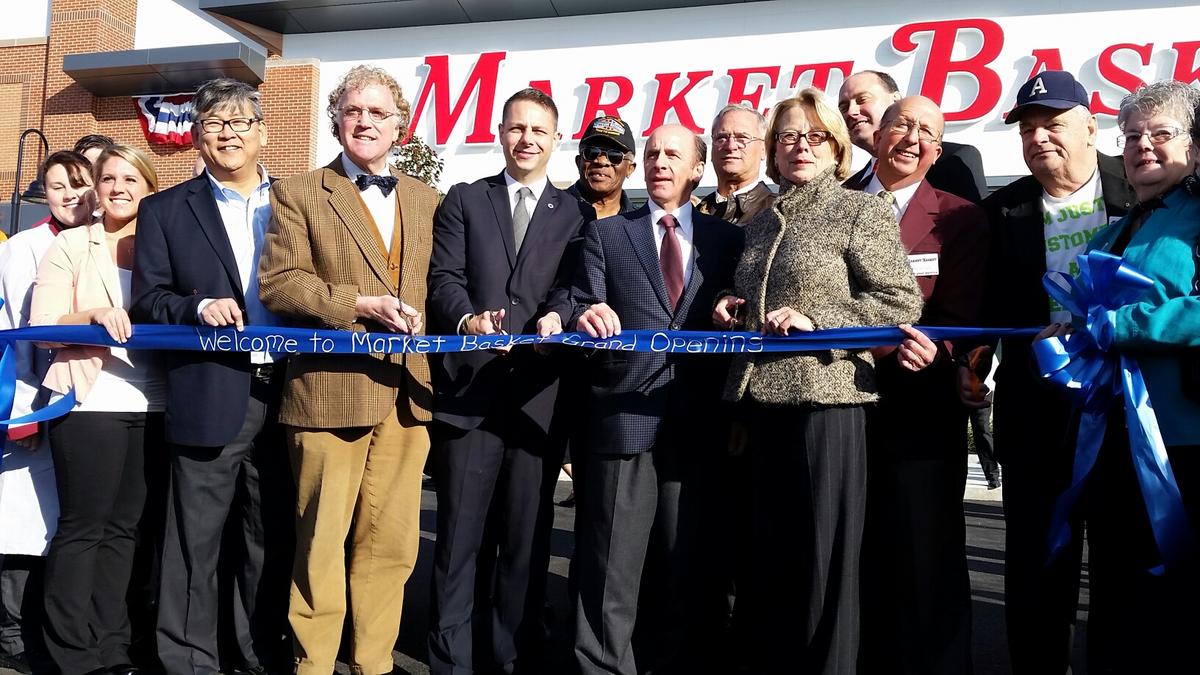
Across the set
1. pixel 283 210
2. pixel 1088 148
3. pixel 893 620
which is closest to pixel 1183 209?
pixel 1088 148

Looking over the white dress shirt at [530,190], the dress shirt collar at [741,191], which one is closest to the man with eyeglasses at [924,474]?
the dress shirt collar at [741,191]

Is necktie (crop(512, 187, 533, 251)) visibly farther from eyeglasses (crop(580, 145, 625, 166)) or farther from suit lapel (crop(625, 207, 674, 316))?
suit lapel (crop(625, 207, 674, 316))

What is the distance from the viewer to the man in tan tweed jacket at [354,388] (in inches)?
149

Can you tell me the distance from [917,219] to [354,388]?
2.30 meters

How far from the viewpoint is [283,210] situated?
12.7 ft

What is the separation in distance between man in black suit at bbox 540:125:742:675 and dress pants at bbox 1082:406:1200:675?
141 cm

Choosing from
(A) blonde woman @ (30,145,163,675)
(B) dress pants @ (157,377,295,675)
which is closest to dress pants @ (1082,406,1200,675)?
(B) dress pants @ (157,377,295,675)

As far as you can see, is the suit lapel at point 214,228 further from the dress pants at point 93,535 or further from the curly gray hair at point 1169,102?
the curly gray hair at point 1169,102

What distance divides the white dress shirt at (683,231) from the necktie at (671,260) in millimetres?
17

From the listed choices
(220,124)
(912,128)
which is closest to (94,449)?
(220,124)

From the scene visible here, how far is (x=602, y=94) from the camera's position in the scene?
18.6 metres

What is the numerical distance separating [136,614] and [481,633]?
168 cm

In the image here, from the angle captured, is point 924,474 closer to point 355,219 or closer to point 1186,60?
point 355,219

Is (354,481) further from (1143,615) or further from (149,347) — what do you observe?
(1143,615)
